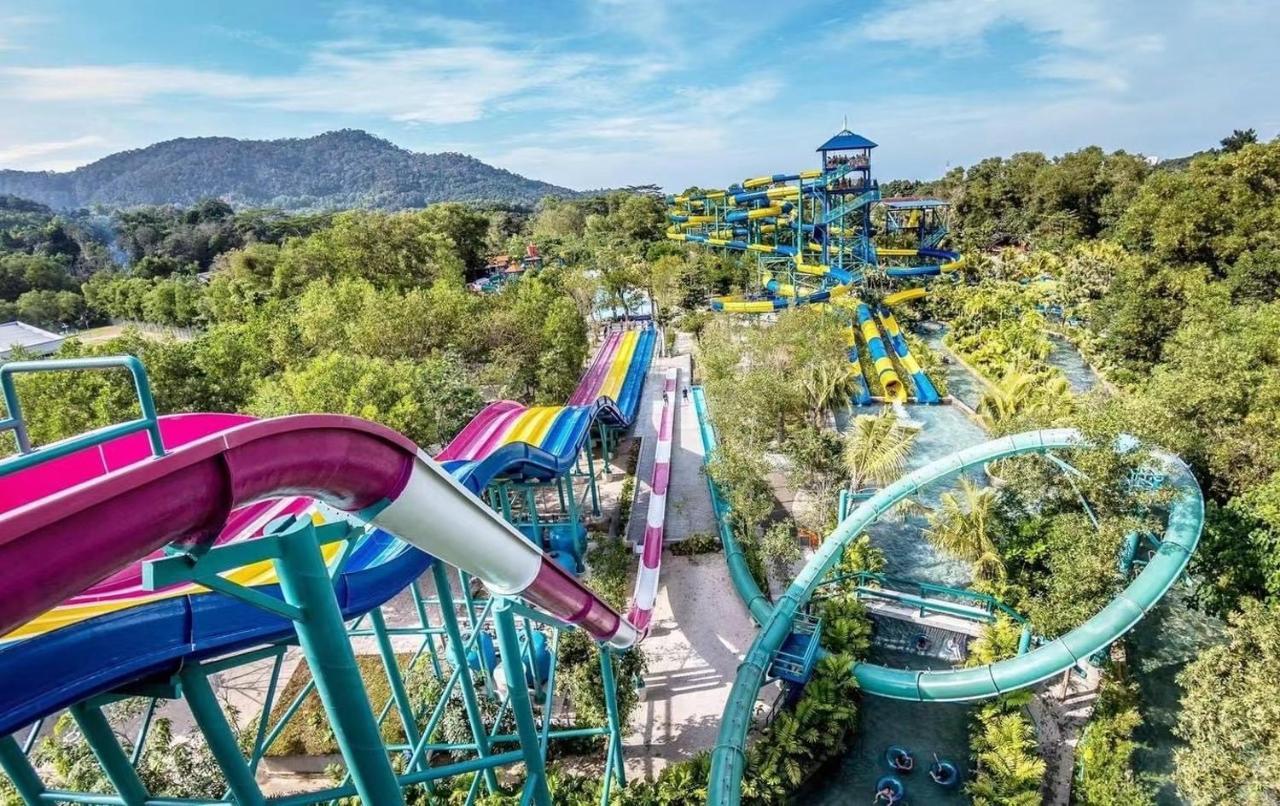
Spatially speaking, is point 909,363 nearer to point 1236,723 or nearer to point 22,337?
point 1236,723

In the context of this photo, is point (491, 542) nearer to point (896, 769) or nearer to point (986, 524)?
point (896, 769)

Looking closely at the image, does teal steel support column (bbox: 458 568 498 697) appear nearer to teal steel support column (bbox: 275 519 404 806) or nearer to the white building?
teal steel support column (bbox: 275 519 404 806)

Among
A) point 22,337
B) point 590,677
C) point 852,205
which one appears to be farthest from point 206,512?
point 22,337

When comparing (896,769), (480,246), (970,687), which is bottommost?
(896,769)

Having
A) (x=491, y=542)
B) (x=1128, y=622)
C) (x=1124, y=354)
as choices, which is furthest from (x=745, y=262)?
(x=491, y=542)

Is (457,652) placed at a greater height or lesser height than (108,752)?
lesser

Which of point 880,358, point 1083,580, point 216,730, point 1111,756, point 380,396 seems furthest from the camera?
point 880,358
